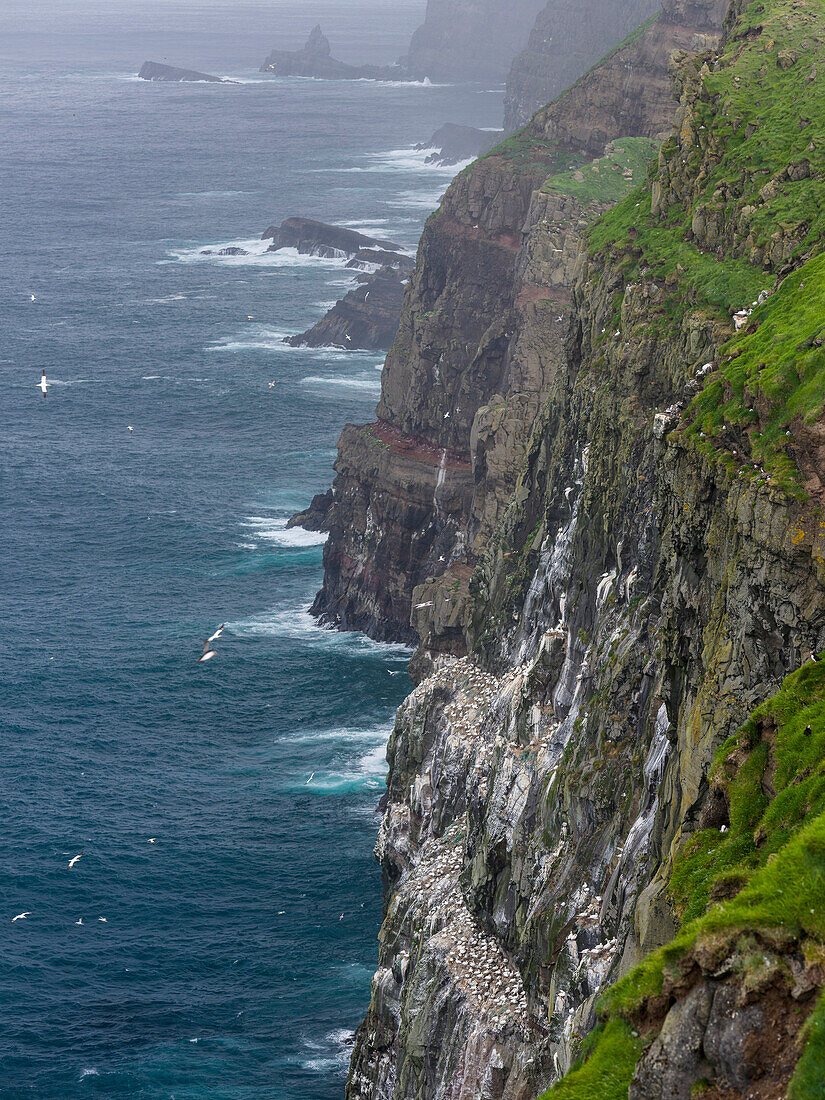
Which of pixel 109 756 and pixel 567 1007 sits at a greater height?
pixel 567 1007

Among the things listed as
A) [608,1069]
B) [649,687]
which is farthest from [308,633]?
[608,1069]

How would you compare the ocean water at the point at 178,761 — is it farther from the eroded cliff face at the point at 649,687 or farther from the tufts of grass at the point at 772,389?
the tufts of grass at the point at 772,389

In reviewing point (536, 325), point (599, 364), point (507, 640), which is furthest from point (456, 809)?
point (536, 325)

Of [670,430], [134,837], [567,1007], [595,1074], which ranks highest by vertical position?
[670,430]

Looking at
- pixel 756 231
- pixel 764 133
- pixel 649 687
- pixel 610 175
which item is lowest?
pixel 649 687

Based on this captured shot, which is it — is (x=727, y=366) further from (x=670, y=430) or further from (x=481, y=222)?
(x=481, y=222)

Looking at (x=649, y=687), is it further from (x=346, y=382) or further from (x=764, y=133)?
(x=346, y=382)
